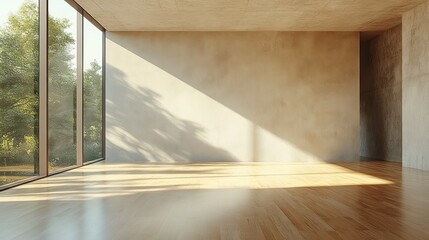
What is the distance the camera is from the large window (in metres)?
4.63

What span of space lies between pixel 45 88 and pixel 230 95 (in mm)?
4175

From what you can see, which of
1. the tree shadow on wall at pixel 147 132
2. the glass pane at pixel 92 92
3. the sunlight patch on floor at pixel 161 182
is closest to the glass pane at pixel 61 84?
the sunlight patch on floor at pixel 161 182

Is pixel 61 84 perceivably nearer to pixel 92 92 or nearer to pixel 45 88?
pixel 45 88

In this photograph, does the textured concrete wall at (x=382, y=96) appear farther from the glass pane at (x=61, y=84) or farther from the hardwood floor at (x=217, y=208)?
the glass pane at (x=61, y=84)

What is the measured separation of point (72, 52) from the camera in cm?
676

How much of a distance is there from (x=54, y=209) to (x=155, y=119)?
5.39m

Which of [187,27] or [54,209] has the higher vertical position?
[187,27]

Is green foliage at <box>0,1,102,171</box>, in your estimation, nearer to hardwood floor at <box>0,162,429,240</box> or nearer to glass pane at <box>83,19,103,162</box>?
hardwood floor at <box>0,162,429,240</box>

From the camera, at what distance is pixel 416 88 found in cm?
683

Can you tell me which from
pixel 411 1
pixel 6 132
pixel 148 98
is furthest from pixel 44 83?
pixel 411 1

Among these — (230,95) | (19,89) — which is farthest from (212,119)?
(19,89)

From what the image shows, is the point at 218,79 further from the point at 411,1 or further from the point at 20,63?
the point at 20,63

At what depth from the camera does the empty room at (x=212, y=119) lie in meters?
3.06

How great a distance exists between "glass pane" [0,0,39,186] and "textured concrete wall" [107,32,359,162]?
3.28 m
